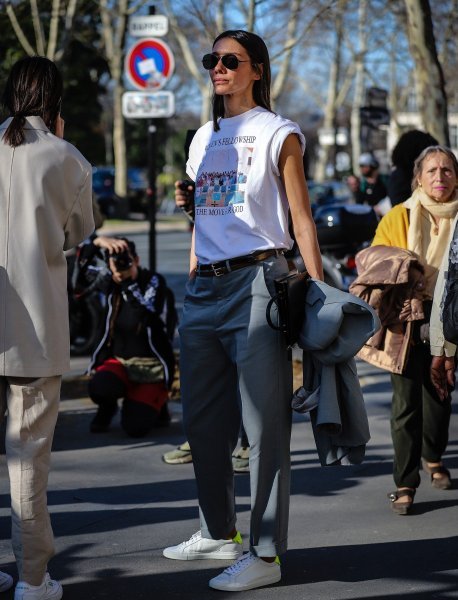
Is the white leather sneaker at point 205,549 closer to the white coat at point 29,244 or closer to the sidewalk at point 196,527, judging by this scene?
the sidewalk at point 196,527

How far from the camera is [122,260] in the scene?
761cm

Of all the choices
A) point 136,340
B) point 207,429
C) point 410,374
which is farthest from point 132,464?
point 207,429

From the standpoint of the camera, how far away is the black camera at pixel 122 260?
7598 mm

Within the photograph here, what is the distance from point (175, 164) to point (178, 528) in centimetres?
7917

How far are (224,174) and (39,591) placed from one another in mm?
1693

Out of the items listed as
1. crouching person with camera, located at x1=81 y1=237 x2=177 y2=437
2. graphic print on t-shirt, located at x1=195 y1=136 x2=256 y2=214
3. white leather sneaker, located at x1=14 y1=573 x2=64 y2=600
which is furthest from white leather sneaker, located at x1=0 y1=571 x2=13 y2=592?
crouching person with camera, located at x1=81 y1=237 x2=177 y2=437

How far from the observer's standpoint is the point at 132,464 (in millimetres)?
6883

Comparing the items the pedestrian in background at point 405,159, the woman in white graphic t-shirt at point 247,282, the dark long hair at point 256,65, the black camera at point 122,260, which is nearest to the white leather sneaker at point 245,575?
the woman in white graphic t-shirt at point 247,282

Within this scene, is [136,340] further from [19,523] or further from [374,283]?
[19,523]

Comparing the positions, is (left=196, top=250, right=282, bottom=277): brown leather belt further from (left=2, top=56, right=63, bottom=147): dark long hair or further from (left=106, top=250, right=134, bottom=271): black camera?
(left=106, top=250, right=134, bottom=271): black camera

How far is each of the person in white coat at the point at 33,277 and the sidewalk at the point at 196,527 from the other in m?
0.56

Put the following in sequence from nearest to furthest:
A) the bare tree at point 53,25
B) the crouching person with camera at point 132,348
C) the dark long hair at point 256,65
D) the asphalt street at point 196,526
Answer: the dark long hair at point 256,65 < the asphalt street at point 196,526 < the crouching person with camera at point 132,348 < the bare tree at point 53,25

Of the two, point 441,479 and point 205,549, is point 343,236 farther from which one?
point 205,549

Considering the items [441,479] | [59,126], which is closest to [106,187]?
[441,479]
